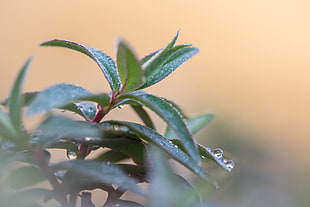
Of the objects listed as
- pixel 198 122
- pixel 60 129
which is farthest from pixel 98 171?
pixel 198 122

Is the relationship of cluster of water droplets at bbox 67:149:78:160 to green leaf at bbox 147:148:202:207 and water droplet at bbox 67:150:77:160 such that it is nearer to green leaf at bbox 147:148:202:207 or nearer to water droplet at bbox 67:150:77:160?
water droplet at bbox 67:150:77:160

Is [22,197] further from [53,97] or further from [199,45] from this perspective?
[199,45]

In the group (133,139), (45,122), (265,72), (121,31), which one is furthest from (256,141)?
(121,31)

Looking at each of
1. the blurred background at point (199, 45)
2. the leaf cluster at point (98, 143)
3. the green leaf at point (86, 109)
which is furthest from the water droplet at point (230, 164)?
the blurred background at point (199, 45)

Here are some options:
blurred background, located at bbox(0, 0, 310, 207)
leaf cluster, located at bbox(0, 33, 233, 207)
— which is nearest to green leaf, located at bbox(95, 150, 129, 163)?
Answer: leaf cluster, located at bbox(0, 33, 233, 207)

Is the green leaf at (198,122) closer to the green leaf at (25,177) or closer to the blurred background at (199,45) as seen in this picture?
the green leaf at (25,177)

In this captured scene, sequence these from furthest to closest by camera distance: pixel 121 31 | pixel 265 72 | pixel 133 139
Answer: pixel 121 31
pixel 265 72
pixel 133 139

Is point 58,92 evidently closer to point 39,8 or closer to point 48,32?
point 48,32
